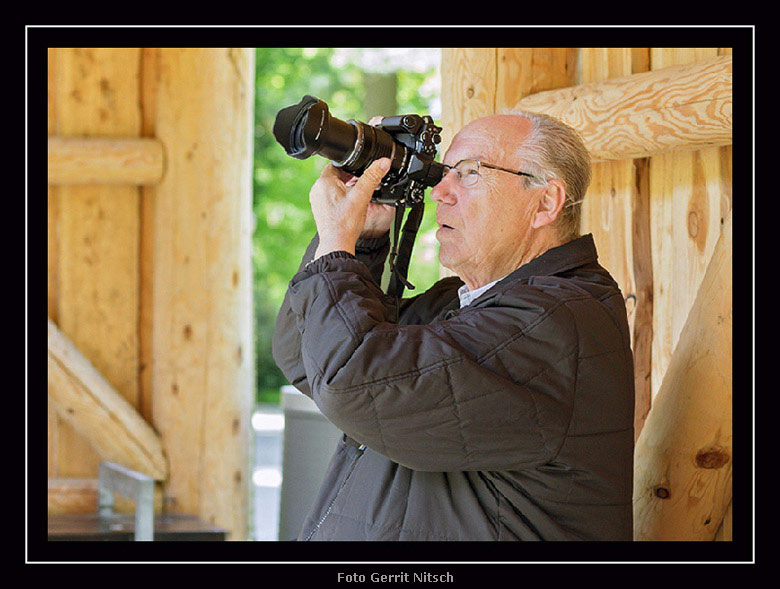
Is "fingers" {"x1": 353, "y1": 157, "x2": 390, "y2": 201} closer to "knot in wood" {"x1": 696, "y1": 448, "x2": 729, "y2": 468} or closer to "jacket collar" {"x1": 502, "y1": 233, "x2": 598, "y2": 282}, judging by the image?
"jacket collar" {"x1": 502, "y1": 233, "x2": 598, "y2": 282}

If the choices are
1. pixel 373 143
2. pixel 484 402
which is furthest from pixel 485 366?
pixel 373 143

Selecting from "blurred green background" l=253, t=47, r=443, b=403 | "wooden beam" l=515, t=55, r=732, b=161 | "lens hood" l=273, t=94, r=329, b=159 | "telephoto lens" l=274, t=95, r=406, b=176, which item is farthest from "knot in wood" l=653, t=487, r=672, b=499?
"blurred green background" l=253, t=47, r=443, b=403

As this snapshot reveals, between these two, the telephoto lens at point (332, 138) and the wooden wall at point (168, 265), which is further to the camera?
the wooden wall at point (168, 265)

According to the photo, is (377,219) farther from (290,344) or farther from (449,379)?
(449,379)

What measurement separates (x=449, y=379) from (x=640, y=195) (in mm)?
1263

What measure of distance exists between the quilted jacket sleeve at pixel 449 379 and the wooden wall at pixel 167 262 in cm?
254

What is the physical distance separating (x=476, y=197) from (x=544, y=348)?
1.27ft

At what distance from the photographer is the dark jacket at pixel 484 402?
1.36 metres

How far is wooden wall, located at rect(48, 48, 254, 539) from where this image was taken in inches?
152

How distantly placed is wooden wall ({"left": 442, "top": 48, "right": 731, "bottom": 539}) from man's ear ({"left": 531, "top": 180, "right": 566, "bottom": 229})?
2.18 feet


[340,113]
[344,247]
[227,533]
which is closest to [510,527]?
[344,247]

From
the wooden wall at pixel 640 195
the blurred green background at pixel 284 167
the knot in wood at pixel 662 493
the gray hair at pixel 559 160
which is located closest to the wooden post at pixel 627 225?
the wooden wall at pixel 640 195

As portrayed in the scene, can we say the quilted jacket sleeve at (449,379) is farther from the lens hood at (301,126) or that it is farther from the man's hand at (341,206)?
the lens hood at (301,126)
